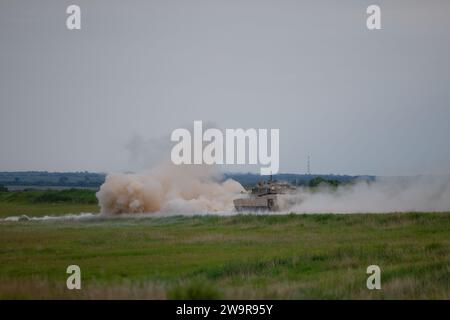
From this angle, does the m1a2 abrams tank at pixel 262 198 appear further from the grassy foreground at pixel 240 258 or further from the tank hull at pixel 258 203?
the grassy foreground at pixel 240 258

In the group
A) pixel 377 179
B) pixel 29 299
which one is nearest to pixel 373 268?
pixel 29 299

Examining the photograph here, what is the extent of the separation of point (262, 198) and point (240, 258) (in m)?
35.1

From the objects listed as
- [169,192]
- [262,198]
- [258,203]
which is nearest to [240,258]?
[258,203]

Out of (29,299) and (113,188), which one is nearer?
(29,299)

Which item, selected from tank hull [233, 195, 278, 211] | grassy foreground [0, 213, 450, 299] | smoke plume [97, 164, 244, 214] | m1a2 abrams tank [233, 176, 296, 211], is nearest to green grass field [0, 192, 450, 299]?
grassy foreground [0, 213, 450, 299]

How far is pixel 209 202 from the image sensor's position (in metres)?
73.4

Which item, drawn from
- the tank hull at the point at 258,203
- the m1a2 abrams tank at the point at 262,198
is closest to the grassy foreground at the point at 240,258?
the tank hull at the point at 258,203

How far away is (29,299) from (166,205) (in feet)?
167

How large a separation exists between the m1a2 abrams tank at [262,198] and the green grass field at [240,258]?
1442 centimetres

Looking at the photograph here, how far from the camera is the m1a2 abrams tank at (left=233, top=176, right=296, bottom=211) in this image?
2603 inches

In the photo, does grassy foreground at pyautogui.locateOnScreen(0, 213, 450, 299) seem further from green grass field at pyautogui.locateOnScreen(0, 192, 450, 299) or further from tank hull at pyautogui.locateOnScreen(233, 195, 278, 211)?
tank hull at pyautogui.locateOnScreen(233, 195, 278, 211)
